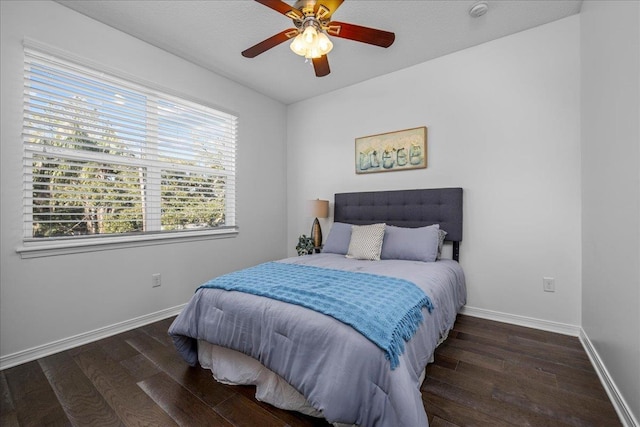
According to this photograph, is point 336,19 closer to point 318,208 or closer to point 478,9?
point 478,9

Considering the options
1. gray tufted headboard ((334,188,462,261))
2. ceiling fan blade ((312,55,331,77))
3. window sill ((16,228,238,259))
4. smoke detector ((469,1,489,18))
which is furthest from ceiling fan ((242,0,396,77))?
window sill ((16,228,238,259))

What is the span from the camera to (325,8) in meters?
1.68

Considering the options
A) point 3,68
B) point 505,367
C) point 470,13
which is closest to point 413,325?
point 505,367

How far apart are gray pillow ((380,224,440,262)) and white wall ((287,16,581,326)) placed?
1.48 feet

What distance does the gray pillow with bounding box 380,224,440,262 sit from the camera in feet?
8.66

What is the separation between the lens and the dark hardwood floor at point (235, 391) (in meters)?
1.41

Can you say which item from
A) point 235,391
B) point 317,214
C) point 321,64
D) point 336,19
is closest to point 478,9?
point 336,19

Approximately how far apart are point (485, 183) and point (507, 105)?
0.77m

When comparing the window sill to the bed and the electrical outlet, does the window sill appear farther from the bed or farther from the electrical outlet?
the electrical outlet

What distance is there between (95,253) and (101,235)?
0.16 meters

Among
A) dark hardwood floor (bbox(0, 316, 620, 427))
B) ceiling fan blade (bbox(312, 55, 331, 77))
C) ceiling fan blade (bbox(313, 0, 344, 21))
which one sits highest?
ceiling fan blade (bbox(313, 0, 344, 21))

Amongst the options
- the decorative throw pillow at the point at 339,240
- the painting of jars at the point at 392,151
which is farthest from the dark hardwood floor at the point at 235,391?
the painting of jars at the point at 392,151

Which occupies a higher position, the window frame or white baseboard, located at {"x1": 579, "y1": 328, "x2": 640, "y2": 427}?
the window frame

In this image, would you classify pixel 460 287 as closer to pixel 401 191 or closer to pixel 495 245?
pixel 495 245
